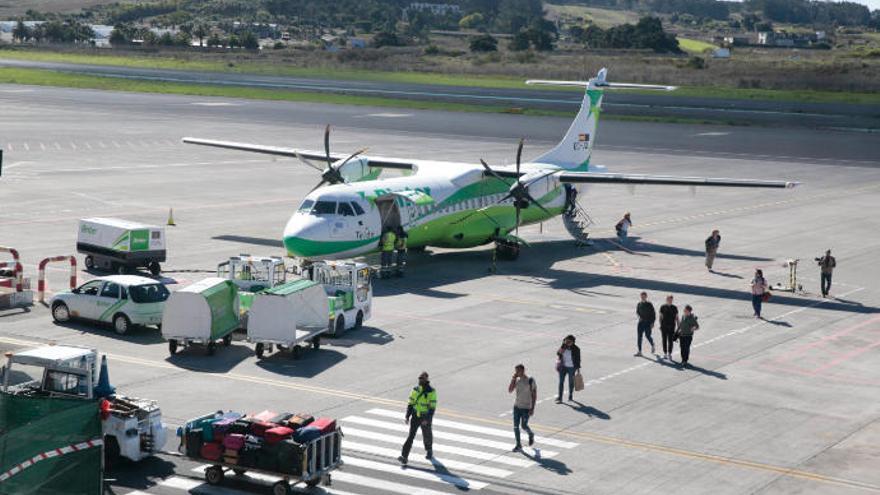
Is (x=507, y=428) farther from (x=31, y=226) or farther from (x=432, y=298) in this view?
(x=31, y=226)

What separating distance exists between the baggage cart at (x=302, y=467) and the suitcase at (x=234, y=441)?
0.97 ft

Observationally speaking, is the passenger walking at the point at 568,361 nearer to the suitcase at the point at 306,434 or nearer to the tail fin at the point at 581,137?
the suitcase at the point at 306,434

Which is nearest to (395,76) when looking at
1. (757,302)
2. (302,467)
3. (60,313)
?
(757,302)

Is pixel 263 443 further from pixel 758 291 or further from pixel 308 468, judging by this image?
pixel 758 291

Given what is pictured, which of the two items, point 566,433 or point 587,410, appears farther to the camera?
point 587,410

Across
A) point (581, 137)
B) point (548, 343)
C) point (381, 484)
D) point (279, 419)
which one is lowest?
point (548, 343)

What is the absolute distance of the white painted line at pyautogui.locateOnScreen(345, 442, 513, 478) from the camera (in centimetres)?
2414

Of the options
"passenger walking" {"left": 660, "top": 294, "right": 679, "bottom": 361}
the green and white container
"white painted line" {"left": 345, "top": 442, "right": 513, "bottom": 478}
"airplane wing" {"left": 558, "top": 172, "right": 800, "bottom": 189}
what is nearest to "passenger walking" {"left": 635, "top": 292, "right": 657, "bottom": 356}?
"passenger walking" {"left": 660, "top": 294, "right": 679, "bottom": 361}

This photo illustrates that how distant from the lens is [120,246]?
43.2 m

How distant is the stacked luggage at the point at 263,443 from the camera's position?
72.9 ft

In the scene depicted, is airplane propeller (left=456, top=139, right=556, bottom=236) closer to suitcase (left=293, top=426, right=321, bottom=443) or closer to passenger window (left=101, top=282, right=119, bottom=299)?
passenger window (left=101, top=282, right=119, bottom=299)

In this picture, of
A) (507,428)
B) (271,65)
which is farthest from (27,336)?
(271,65)

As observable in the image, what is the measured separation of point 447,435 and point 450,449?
0.98 meters

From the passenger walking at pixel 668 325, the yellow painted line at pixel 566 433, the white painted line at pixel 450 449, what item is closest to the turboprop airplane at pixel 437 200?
the yellow painted line at pixel 566 433
